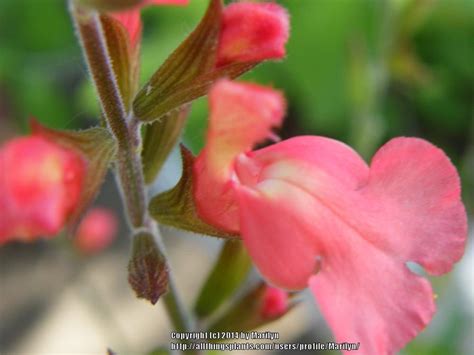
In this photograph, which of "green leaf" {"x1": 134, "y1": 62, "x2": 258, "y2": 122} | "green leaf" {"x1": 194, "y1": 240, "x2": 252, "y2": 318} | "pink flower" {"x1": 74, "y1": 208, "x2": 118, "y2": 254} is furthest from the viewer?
"pink flower" {"x1": 74, "y1": 208, "x2": 118, "y2": 254}

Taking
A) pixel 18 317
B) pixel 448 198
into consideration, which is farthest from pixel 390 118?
pixel 448 198

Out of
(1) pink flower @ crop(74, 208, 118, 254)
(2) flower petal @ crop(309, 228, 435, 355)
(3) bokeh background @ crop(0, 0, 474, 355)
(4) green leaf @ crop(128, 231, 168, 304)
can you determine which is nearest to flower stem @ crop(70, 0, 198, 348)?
(4) green leaf @ crop(128, 231, 168, 304)

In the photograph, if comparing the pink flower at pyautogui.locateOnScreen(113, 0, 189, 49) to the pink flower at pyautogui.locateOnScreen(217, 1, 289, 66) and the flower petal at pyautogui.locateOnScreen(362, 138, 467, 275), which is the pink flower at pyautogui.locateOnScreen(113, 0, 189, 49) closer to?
the pink flower at pyautogui.locateOnScreen(217, 1, 289, 66)

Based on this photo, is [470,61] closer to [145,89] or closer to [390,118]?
[390,118]

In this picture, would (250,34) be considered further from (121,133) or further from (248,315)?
(248,315)

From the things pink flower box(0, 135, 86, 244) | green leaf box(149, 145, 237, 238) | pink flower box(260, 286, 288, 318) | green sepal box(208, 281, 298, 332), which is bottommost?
green sepal box(208, 281, 298, 332)

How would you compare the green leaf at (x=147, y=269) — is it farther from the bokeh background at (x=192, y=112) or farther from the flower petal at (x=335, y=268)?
the bokeh background at (x=192, y=112)

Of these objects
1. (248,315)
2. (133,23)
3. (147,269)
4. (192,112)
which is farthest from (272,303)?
(192,112)
